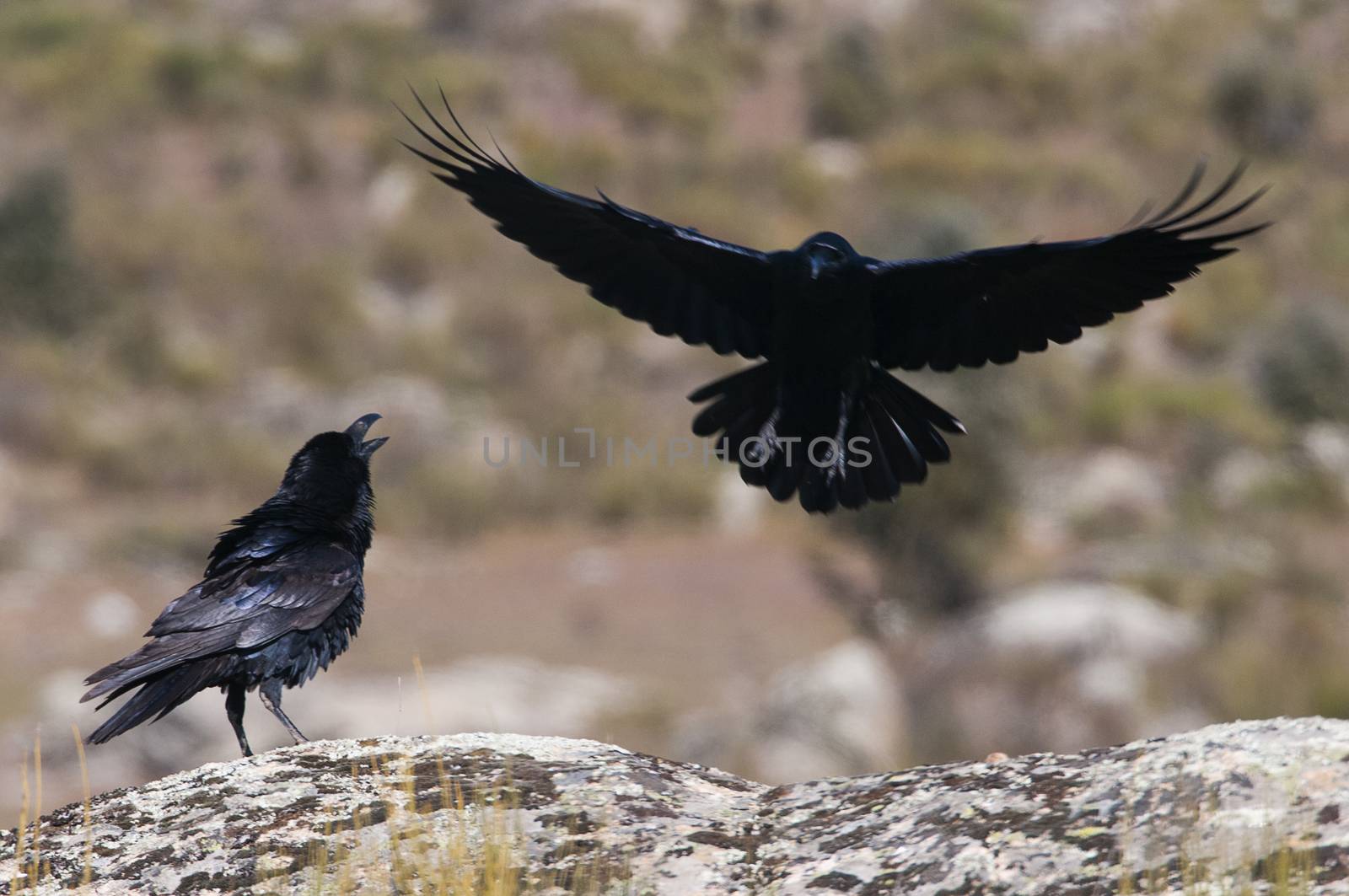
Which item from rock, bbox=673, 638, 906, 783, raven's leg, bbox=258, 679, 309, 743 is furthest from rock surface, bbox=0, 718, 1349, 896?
rock, bbox=673, 638, 906, 783

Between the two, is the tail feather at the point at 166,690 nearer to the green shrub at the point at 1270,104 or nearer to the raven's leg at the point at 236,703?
the raven's leg at the point at 236,703

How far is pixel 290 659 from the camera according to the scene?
4707mm

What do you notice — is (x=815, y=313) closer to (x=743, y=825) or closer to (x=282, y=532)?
(x=282, y=532)

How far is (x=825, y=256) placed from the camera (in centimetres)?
608

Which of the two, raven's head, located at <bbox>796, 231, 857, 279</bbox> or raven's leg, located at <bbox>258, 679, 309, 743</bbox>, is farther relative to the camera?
raven's head, located at <bbox>796, 231, 857, 279</bbox>

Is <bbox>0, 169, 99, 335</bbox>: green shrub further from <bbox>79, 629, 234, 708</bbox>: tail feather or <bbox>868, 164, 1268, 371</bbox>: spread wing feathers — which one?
<bbox>79, 629, 234, 708</bbox>: tail feather

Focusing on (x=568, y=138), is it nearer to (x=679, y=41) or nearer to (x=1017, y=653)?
(x=679, y=41)

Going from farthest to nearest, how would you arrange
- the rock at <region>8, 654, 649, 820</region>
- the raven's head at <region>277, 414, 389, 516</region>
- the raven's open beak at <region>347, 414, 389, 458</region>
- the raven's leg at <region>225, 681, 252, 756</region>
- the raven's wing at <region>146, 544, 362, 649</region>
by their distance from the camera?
the rock at <region>8, 654, 649, 820</region> → the raven's open beak at <region>347, 414, 389, 458</region> → the raven's head at <region>277, 414, 389, 516</region> → the raven's leg at <region>225, 681, 252, 756</region> → the raven's wing at <region>146, 544, 362, 649</region>

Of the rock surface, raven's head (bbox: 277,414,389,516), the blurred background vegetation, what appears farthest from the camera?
the blurred background vegetation

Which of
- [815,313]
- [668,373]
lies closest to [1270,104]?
[668,373]

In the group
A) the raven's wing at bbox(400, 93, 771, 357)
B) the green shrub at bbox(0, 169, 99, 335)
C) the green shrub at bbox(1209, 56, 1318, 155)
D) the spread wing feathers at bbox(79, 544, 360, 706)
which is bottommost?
the spread wing feathers at bbox(79, 544, 360, 706)

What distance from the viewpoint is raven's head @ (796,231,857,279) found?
6051mm

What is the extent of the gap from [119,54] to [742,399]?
1042 inches

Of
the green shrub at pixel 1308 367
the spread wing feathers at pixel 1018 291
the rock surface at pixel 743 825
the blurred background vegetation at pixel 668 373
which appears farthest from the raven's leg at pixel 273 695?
the green shrub at pixel 1308 367
